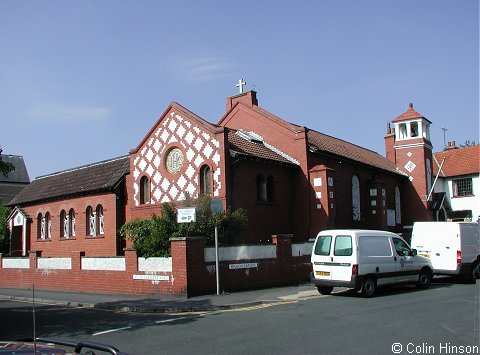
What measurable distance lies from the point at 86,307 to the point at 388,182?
24398 mm

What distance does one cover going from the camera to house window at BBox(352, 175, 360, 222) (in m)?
29.5

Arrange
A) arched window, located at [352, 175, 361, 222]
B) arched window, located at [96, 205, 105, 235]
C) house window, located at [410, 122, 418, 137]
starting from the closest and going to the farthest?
arched window, located at [96, 205, 105, 235], arched window, located at [352, 175, 361, 222], house window, located at [410, 122, 418, 137]

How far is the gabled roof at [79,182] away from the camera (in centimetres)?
2877

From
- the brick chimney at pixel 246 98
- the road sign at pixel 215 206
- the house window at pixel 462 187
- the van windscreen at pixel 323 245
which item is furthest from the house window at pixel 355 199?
the house window at pixel 462 187

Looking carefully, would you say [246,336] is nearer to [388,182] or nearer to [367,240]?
[367,240]

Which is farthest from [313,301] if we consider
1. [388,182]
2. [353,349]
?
[388,182]

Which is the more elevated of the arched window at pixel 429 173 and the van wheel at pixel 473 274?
the arched window at pixel 429 173

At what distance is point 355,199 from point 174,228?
1504cm

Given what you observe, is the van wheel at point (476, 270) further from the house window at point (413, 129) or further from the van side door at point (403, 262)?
the house window at point (413, 129)

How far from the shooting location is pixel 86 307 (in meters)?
16.3

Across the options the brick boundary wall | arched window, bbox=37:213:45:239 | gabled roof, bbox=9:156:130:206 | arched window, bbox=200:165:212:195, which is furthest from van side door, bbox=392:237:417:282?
arched window, bbox=37:213:45:239

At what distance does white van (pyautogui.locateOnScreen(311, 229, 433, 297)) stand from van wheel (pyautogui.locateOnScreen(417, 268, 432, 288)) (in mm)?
503

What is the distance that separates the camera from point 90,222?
29.2 m

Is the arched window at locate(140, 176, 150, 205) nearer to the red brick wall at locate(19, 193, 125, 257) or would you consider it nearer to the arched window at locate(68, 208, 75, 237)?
the red brick wall at locate(19, 193, 125, 257)
